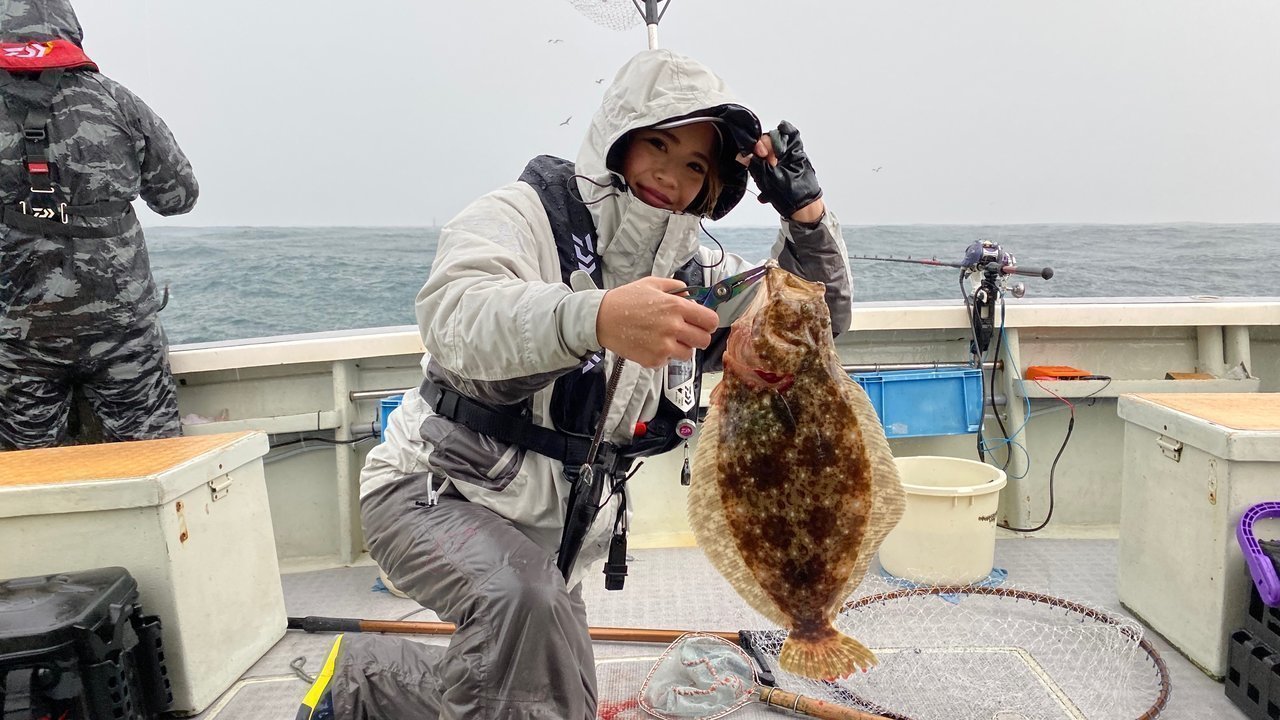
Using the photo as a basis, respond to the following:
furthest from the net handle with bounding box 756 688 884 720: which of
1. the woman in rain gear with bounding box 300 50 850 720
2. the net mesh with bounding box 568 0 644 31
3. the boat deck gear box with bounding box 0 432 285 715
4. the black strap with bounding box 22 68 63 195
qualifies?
the black strap with bounding box 22 68 63 195

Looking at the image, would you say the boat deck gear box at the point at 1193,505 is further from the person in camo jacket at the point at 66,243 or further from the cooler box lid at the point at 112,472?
the person in camo jacket at the point at 66,243

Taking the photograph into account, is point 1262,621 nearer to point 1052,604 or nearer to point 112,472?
point 1052,604

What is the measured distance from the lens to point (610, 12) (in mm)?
3900

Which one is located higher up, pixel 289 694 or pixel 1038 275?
pixel 1038 275

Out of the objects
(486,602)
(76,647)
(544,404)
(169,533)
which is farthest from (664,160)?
(76,647)

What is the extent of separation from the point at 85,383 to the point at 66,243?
2.58 ft

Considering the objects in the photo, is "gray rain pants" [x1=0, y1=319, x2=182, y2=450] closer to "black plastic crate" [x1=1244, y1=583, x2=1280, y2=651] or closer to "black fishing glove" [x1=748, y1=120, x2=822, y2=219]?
"black fishing glove" [x1=748, y1=120, x2=822, y2=219]

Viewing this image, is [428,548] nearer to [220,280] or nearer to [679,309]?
[679,309]

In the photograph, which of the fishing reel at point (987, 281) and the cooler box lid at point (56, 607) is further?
the fishing reel at point (987, 281)

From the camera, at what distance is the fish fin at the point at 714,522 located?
191cm

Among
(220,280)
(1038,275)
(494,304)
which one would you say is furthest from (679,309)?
(220,280)

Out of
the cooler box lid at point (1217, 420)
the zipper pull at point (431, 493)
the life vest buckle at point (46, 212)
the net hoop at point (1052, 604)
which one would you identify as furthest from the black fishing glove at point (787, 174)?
the life vest buckle at point (46, 212)

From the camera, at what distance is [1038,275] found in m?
4.44

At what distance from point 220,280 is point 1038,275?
29880mm
